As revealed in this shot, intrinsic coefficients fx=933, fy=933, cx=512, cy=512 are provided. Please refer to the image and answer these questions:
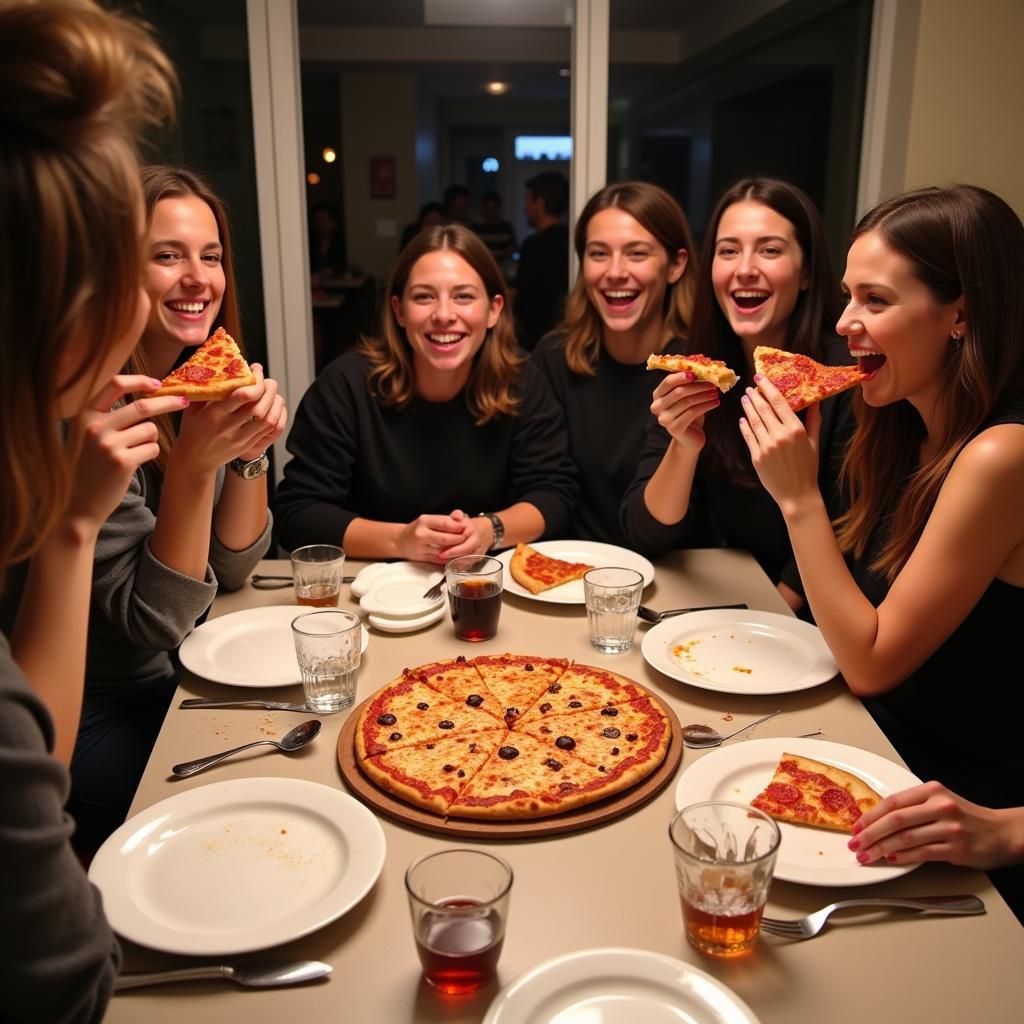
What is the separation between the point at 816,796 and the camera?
154 centimetres

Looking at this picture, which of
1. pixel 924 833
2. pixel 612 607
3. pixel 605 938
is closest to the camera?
pixel 605 938

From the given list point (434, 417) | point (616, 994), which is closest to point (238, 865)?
point (616, 994)

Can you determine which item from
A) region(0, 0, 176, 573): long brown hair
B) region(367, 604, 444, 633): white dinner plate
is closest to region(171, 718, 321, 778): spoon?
region(367, 604, 444, 633): white dinner plate

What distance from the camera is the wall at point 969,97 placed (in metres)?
4.54

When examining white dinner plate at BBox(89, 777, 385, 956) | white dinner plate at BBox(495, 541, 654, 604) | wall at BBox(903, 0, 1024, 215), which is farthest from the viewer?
wall at BBox(903, 0, 1024, 215)

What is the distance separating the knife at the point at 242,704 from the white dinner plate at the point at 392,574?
0.59 metres

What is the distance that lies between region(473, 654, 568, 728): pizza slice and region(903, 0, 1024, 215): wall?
3.87m

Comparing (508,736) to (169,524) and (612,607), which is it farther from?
(169,524)

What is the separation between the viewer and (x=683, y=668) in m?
2.06

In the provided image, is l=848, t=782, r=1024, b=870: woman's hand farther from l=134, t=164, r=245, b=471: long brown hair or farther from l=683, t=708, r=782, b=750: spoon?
l=134, t=164, r=245, b=471: long brown hair

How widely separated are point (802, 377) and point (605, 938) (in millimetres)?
1756

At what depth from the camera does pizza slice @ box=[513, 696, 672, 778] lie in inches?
65.4

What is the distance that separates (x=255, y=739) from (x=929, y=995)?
1.21 metres

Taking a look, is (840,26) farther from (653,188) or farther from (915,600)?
(915,600)
